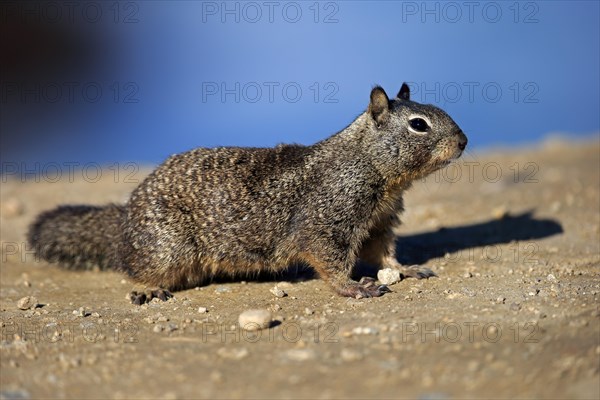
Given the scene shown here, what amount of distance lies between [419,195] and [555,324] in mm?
8261

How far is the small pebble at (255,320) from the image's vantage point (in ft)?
21.9

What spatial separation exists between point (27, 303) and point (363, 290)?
3.88 metres

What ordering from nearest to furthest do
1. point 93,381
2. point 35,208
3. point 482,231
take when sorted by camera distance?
1. point 93,381
2. point 482,231
3. point 35,208

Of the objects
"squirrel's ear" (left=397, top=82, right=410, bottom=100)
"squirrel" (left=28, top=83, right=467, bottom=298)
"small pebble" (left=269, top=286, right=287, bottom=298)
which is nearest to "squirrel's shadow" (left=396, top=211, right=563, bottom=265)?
"squirrel" (left=28, top=83, right=467, bottom=298)

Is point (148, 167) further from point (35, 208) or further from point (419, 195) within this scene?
point (419, 195)

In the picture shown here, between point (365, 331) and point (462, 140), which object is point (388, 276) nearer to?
point (462, 140)

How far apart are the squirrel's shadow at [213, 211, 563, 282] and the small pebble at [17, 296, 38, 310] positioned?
104 inches

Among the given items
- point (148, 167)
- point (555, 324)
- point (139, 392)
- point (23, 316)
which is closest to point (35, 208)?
point (148, 167)

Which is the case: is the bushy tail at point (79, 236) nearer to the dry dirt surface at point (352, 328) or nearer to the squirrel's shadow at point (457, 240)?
the dry dirt surface at point (352, 328)

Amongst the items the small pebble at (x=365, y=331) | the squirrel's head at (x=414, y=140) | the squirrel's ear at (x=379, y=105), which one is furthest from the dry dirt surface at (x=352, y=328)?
the squirrel's ear at (x=379, y=105)

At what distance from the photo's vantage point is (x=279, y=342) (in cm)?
621

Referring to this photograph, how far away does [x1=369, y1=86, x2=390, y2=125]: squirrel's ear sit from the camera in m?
8.49

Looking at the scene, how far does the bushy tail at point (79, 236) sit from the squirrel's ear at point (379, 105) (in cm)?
363

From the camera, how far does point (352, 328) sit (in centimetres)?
642
